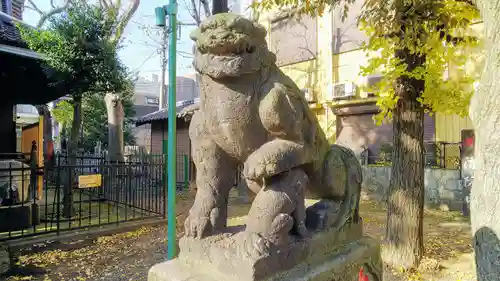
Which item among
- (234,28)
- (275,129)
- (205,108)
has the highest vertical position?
(234,28)

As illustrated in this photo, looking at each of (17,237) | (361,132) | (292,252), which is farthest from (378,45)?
(361,132)

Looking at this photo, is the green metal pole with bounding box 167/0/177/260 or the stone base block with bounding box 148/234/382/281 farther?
the green metal pole with bounding box 167/0/177/260

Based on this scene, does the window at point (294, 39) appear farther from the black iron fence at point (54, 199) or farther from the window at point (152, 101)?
the window at point (152, 101)

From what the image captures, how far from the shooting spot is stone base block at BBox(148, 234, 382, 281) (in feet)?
5.58

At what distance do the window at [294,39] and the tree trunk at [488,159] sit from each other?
10467 millimetres

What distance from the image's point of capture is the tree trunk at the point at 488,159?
6.38ft

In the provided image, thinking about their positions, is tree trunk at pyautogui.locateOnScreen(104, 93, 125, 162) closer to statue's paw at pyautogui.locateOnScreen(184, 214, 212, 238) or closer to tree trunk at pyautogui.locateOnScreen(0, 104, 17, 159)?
tree trunk at pyautogui.locateOnScreen(0, 104, 17, 159)

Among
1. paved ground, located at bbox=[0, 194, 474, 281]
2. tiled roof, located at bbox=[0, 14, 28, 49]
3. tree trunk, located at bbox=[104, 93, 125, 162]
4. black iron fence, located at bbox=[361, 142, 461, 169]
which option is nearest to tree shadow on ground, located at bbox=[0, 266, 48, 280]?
paved ground, located at bbox=[0, 194, 474, 281]

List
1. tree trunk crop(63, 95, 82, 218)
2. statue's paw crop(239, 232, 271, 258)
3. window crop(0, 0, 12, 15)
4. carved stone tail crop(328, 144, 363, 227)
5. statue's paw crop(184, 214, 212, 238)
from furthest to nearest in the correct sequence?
1. window crop(0, 0, 12, 15)
2. tree trunk crop(63, 95, 82, 218)
3. carved stone tail crop(328, 144, 363, 227)
4. statue's paw crop(184, 214, 212, 238)
5. statue's paw crop(239, 232, 271, 258)

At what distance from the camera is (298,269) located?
6.04ft

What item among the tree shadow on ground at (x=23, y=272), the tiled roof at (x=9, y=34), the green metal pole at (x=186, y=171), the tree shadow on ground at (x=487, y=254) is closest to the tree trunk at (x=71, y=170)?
the tiled roof at (x=9, y=34)

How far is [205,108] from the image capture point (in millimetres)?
1910

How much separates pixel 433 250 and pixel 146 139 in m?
28.7

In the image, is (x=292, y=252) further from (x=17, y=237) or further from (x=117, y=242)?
(x=17, y=237)
